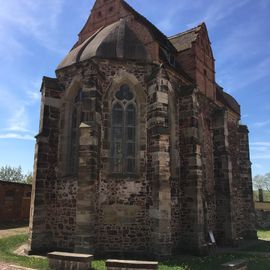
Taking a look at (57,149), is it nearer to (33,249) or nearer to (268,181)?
(33,249)

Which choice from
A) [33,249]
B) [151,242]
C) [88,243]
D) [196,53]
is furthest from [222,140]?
[33,249]

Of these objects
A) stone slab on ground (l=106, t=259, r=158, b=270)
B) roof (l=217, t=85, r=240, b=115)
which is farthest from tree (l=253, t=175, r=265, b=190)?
stone slab on ground (l=106, t=259, r=158, b=270)

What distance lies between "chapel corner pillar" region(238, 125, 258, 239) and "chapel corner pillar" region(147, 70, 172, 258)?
38.5 ft

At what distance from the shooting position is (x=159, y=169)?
1230cm

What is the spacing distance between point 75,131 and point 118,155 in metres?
2.32

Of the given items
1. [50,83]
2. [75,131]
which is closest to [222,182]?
[75,131]

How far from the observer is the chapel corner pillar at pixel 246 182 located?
71.3ft

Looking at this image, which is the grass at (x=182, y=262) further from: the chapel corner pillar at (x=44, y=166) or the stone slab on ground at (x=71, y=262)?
the chapel corner pillar at (x=44, y=166)

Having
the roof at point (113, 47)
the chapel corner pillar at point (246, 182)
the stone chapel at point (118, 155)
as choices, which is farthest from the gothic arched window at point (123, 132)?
the chapel corner pillar at point (246, 182)

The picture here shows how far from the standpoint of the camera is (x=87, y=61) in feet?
44.8

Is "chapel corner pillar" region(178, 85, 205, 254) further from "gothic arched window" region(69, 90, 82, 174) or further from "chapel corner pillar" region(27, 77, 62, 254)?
"chapel corner pillar" region(27, 77, 62, 254)

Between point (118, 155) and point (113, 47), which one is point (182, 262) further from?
point (113, 47)

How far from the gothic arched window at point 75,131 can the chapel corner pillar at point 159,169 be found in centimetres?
311

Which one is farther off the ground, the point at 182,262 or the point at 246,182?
the point at 246,182
